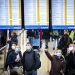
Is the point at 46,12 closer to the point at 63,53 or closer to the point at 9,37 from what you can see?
the point at 63,53

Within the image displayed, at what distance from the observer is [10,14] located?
9.55 m

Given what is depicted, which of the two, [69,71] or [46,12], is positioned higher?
[46,12]

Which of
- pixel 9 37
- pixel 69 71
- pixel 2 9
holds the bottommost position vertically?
pixel 69 71

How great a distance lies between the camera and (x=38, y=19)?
9516 mm

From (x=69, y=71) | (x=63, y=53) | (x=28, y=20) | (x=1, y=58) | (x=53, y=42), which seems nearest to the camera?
(x=28, y=20)

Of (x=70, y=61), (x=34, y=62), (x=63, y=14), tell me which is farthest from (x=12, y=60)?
(x=63, y=14)

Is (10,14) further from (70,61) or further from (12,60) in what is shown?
(70,61)

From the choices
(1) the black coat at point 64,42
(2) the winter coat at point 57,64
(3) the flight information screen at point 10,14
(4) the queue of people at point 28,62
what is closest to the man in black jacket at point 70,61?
(2) the winter coat at point 57,64

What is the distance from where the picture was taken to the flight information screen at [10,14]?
9.47 metres

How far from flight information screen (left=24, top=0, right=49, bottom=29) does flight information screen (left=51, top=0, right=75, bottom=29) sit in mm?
185

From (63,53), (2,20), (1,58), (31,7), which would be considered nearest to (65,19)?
(31,7)

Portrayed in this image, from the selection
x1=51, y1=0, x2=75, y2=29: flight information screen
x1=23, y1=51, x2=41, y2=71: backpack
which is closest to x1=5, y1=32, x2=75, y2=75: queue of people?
x1=23, y1=51, x2=41, y2=71: backpack

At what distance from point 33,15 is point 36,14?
74mm

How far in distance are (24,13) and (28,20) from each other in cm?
19
